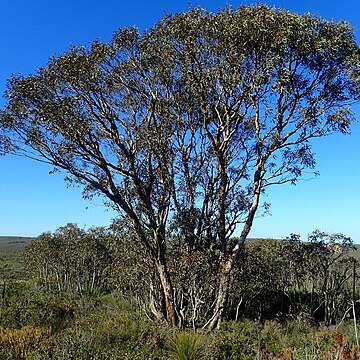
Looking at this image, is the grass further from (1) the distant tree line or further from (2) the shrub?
(1) the distant tree line

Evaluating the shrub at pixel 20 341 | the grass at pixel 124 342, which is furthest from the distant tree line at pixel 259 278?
the shrub at pixel 20 341

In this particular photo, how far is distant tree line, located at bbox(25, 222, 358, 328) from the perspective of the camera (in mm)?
15500

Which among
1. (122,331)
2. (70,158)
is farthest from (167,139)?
(122,331)

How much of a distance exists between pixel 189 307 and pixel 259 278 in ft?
17.8

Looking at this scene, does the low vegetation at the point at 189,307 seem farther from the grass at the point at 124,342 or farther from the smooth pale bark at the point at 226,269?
the smooth pale bark at the point at 226,269

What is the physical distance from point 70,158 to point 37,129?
1.34 metres

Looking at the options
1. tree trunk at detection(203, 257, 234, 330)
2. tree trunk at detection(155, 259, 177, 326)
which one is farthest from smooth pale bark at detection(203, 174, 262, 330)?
tree trunk at detection(155, 259, 177, 326)

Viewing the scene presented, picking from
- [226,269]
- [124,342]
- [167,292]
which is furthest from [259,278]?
[124,342]

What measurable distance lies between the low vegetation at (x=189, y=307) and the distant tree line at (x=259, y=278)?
0.04 m

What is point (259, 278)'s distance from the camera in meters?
20.3

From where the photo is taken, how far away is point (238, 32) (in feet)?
46.7

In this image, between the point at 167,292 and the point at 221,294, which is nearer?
the point at 221,294

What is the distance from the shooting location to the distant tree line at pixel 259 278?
15500 mm

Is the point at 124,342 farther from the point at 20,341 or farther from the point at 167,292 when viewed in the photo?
the point at 167,292
